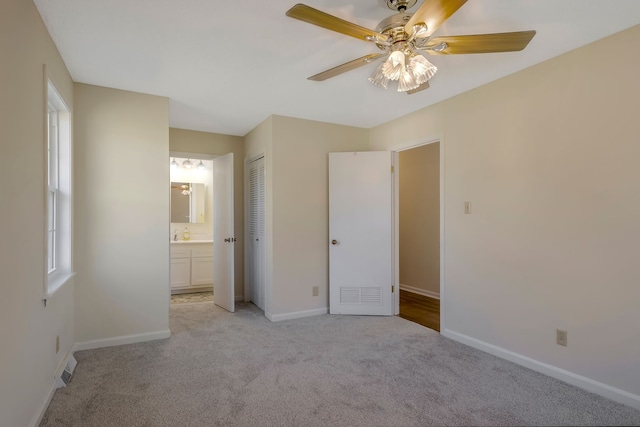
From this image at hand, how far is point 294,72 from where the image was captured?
2658 mm

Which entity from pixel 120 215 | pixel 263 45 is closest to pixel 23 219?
pixel 120 215

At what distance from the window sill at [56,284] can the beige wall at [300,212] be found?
188cm

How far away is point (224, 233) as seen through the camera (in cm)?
423

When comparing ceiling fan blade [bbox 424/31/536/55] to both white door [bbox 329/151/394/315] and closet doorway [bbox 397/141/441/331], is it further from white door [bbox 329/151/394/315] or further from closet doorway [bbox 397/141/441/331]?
closet doorway [bbox 397/141/441/331]

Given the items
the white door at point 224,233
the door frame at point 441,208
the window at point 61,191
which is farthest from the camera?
the white door at point 224,233

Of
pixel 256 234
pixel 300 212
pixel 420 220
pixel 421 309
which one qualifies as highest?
pixel 300 212

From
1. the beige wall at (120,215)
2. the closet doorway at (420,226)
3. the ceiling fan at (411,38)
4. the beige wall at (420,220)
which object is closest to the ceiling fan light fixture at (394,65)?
the ceiling fan at (411,38)

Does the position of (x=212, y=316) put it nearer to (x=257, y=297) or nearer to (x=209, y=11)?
(x=257, y=297)

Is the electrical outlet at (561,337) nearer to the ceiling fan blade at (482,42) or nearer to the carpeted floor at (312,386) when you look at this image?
the carpeted floor at (312,386)

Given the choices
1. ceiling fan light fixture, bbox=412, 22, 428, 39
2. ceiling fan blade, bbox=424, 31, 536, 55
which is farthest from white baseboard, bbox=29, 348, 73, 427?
ceiling fan blade, bbox=424, 31, 536, 55

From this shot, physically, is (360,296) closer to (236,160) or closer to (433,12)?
(236,160)

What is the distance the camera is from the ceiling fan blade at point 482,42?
164cm

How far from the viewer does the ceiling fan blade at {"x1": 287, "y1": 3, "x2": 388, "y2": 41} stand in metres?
1.41

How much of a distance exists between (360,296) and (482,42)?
300 cm
